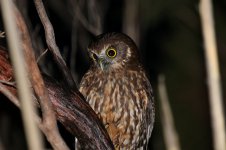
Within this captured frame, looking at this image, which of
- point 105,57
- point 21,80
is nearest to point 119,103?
point 105,57

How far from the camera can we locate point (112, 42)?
145 inches

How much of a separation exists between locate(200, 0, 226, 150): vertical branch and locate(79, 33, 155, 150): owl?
1.68 meters

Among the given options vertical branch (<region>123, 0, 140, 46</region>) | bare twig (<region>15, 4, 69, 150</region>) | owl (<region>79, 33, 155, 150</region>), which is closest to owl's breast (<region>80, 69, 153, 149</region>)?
owl (<region>79, 33, 155, 150</region>)

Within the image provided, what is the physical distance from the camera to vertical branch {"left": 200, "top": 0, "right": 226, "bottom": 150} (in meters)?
1.76

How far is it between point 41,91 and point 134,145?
1.75m

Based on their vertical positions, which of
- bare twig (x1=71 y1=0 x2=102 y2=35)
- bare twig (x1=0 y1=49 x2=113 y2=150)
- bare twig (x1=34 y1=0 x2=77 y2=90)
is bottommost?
bare twig (x1=0 y1=49 x2=113 y2=150)

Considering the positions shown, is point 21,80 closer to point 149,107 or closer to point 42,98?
point 42,98

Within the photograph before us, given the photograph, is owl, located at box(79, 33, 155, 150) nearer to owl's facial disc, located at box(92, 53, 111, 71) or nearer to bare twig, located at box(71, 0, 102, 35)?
owl's facial disc, located at box(92, 53, 111, 71)

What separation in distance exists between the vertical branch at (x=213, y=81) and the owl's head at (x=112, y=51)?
5.91ft

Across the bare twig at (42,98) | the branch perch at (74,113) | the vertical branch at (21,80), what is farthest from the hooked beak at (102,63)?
the vertical branch at (21,80)

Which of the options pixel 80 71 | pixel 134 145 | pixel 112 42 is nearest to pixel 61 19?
pixel 80 71

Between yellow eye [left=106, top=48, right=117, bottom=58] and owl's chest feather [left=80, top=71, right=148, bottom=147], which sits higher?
Answer: yellow eye [left=106, top=48, right=117, bottom=58]

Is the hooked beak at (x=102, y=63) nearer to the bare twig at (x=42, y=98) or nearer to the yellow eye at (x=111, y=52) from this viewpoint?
the yellow eye at (x=111, y=52)

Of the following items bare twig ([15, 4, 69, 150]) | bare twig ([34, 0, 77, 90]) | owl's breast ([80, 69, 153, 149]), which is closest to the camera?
bare twig ([15, 4, 69, 150])
